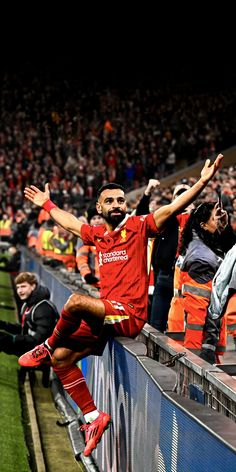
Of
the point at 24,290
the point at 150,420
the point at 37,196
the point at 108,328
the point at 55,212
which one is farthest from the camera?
the point at 24,290

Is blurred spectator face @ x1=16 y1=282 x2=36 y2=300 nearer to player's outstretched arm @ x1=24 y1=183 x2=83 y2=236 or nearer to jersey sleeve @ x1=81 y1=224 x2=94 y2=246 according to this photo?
player's outstretched arm @ x1=24 y1=183 x2=83 y2=236

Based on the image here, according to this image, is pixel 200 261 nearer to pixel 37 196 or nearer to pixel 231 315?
pixel 231 315

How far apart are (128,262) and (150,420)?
1.96 meters

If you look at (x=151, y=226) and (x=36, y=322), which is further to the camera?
(x=36, y=322)

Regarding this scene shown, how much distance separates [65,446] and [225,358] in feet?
11.0

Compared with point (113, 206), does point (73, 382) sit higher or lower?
lower

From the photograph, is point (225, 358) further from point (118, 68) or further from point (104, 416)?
point (118, 68)

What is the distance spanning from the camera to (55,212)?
6465 mm

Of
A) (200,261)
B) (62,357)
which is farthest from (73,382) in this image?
(200,261)

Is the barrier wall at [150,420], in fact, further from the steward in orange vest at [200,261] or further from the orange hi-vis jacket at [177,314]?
the orange hi-vis jacket at [177,314]

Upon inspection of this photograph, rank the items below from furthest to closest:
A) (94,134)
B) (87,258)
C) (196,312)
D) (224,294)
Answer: (94,134) < (87,258) < (196,312) < (224,294)

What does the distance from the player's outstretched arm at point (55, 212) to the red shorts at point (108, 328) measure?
942mm

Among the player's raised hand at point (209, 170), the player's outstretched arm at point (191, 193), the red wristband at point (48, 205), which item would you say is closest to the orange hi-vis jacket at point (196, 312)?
the player's outstretched arm at point (191, 193)

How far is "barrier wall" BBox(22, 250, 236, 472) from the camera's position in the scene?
2.61m
